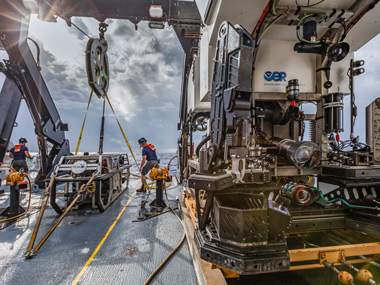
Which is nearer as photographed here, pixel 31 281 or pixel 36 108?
pixel 31 281

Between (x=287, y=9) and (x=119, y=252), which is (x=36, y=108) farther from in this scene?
(x=287, y=9)

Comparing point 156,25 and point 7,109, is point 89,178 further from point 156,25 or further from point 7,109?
point 156,25

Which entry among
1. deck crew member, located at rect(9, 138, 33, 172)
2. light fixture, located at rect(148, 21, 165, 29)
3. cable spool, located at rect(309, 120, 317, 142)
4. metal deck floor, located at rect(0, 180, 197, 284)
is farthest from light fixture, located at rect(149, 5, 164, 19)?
deck crew member, located at rect(9, 138, 33, 172)

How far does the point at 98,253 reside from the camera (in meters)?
2.84

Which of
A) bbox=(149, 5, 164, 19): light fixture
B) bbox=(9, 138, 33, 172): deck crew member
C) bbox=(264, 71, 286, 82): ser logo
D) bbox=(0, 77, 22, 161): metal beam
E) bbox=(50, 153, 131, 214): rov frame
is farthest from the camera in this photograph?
bbox=(9, 138, 33, 172): deck crew member

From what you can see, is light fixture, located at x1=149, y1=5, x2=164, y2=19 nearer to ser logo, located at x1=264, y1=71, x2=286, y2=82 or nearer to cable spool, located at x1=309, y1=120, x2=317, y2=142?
ser logo, located at x1=264, y1=71, x2=286, y2=82

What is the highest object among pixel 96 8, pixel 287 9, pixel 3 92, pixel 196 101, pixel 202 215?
pixel 96 8

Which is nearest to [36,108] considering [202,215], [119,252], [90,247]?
[90,247]

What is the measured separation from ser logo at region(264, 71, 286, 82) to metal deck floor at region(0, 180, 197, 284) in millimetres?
3296

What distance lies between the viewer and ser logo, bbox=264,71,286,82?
3180mm

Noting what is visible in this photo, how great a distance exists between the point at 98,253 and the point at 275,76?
4.24m

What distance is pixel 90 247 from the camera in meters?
3.02

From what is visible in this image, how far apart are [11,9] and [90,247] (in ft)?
24.4

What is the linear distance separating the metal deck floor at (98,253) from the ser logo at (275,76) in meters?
3.30
